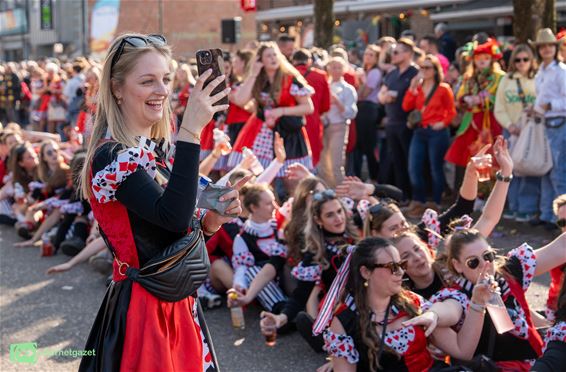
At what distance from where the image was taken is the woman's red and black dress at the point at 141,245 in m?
2.24

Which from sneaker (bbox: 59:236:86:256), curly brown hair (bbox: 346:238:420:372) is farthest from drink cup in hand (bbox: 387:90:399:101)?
curly brown hair (bbox: 346:238:420:372)

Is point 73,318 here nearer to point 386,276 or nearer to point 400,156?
point 386,276

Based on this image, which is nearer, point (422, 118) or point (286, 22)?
point (422, 118)

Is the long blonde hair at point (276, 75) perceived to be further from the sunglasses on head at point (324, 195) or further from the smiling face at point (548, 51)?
the sunglasses on head at point (324, 195)

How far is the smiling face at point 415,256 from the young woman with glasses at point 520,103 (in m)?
3.77

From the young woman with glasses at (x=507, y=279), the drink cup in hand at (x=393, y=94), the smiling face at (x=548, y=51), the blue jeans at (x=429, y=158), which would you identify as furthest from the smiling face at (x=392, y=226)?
the drink cup in hand at (x=393, y=94)

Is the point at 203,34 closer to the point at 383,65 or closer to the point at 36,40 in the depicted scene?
the point at 36,40

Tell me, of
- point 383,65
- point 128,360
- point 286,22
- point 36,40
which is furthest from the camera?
point 36,40

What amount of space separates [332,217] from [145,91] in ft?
9.42

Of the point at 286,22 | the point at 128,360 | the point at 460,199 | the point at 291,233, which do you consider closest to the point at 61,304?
the point at 291,233

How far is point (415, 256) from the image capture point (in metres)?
4.41

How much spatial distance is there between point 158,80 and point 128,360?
883mm

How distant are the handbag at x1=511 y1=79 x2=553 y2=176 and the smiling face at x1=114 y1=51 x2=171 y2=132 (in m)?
5.78

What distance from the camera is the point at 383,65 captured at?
10.5m
